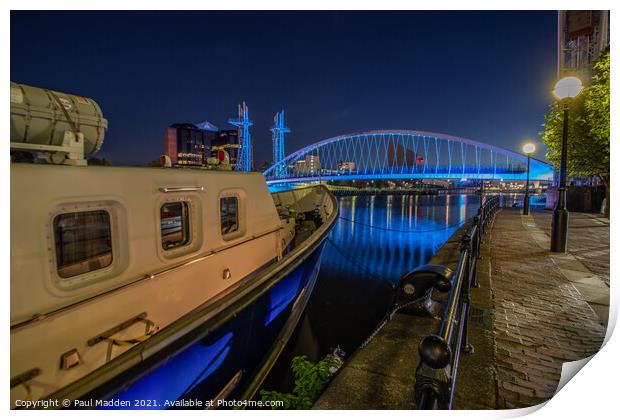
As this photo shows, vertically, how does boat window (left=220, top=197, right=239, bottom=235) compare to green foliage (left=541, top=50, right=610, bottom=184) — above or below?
below

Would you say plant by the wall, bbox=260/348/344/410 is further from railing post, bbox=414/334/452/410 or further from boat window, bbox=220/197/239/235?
boat window, bbox=220/197/239/235

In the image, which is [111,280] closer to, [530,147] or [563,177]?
[563,177]

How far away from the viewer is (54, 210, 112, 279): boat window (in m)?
2.74

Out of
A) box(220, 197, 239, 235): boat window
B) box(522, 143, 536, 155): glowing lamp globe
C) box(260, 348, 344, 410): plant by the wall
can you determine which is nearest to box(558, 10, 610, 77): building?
box(522, 143, 536, 155): glowing lamp globe

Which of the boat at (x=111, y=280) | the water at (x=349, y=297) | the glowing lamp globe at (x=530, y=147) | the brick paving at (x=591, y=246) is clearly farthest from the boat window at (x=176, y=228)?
the glowing lamp globe at (x=530, y=147)

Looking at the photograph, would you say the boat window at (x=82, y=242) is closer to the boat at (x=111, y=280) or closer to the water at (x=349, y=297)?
the boat at (x=111, y=280)

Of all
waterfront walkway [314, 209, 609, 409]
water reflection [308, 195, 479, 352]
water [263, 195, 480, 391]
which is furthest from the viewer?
water reflection [308, 195, 479, 352]

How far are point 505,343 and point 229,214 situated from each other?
169 inches

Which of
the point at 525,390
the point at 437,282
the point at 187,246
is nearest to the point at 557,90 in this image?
the point at 437,282

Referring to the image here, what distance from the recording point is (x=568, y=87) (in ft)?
22.2

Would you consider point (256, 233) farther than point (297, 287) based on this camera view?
No

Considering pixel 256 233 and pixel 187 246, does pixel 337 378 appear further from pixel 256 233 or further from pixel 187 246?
pixel 256 233

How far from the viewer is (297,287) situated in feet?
20.4

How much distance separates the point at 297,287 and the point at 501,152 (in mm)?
84860
